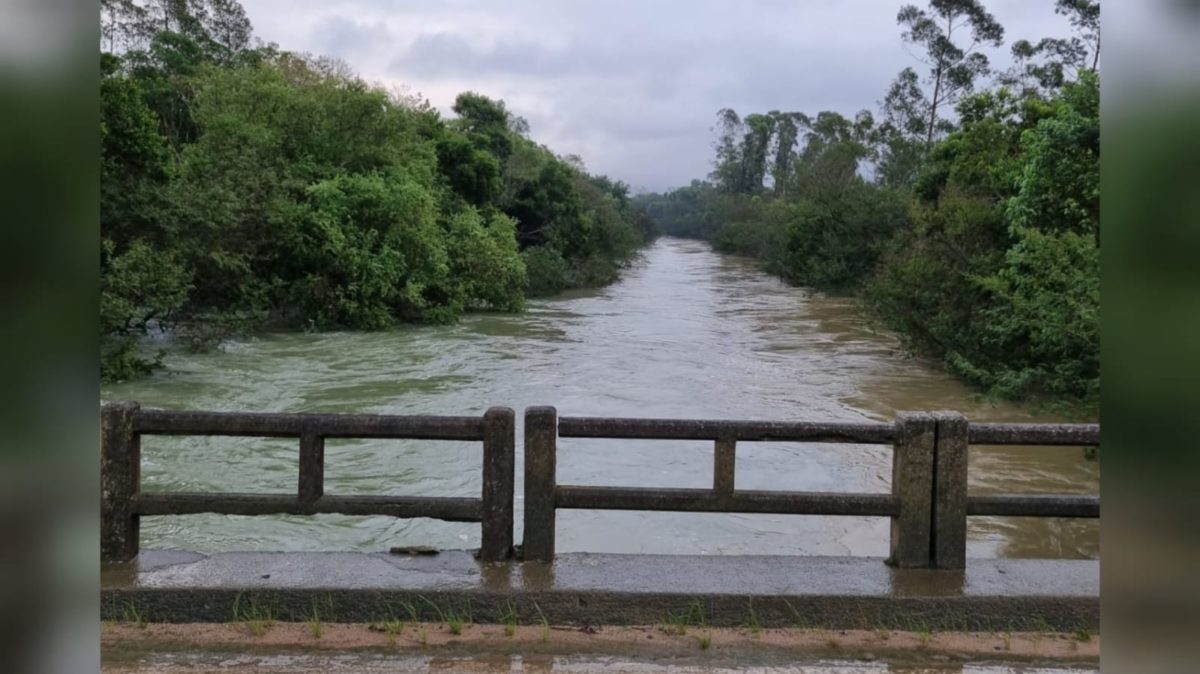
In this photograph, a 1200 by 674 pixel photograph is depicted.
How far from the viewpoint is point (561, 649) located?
14.2ft

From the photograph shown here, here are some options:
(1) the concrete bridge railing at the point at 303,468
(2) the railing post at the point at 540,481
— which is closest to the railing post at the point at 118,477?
(1) the concrete bridge railing at the point at 303,468

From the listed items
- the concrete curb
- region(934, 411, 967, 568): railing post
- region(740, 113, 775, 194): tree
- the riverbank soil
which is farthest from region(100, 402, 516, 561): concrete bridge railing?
region(740, 113, 775, 194): tree

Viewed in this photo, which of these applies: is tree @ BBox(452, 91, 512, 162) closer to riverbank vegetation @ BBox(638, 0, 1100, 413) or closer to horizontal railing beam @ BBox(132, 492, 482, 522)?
riverbank vegetation @ BBox(638, 0, 1100, 413)

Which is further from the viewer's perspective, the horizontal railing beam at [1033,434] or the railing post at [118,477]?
the railing post at [118,477]

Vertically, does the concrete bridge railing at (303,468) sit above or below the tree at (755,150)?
below

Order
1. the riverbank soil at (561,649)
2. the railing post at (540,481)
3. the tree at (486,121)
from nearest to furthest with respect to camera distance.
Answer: the riverbank soil at (561,649), the railing post at (540,481), the tree at (486,121)

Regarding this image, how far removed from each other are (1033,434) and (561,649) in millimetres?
2547

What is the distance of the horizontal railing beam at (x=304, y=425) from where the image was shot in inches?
191

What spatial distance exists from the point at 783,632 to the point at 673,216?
512 ft

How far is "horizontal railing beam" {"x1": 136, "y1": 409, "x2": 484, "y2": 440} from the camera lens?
486 centimetres

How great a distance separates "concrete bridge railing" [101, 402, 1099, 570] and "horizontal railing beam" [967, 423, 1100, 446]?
0.04 ft

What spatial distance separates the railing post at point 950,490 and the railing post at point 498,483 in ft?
7.19

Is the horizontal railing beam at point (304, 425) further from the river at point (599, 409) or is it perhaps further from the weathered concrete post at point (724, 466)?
the river at point (599, 409)

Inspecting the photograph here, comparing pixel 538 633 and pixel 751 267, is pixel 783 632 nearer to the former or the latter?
pixel 538 633
